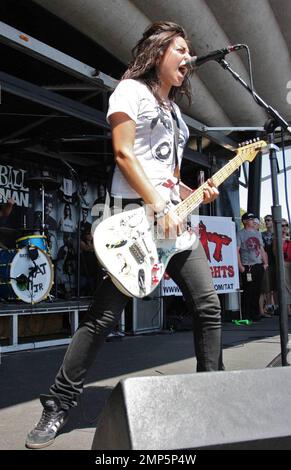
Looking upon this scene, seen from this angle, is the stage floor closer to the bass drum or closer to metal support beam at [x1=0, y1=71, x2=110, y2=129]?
the bass drum

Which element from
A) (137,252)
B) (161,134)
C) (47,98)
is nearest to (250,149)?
(161,134)

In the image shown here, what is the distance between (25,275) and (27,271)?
59 millimetres

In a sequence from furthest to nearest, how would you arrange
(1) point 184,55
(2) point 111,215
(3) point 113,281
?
(1) point 184,55 < (2) point 111,215 < (3) point 113,281

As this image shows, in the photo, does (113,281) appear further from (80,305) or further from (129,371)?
(80,305)

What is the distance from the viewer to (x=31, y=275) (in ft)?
17.4

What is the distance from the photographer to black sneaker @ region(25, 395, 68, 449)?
193cm

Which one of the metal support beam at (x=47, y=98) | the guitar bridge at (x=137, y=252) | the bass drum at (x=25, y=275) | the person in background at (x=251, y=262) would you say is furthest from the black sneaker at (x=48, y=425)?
the person in background at (x=251, y=262)

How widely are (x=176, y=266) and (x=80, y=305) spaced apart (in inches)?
143

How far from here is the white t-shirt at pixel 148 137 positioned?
2.11 metres

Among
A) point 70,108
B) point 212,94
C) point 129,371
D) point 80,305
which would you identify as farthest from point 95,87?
point 129,371

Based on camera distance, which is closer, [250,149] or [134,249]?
[134,249]

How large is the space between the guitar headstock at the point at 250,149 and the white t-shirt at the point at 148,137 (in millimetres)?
663

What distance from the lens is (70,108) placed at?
4.78m

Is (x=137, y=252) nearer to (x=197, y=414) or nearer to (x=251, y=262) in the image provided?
(x=197, y=414)
